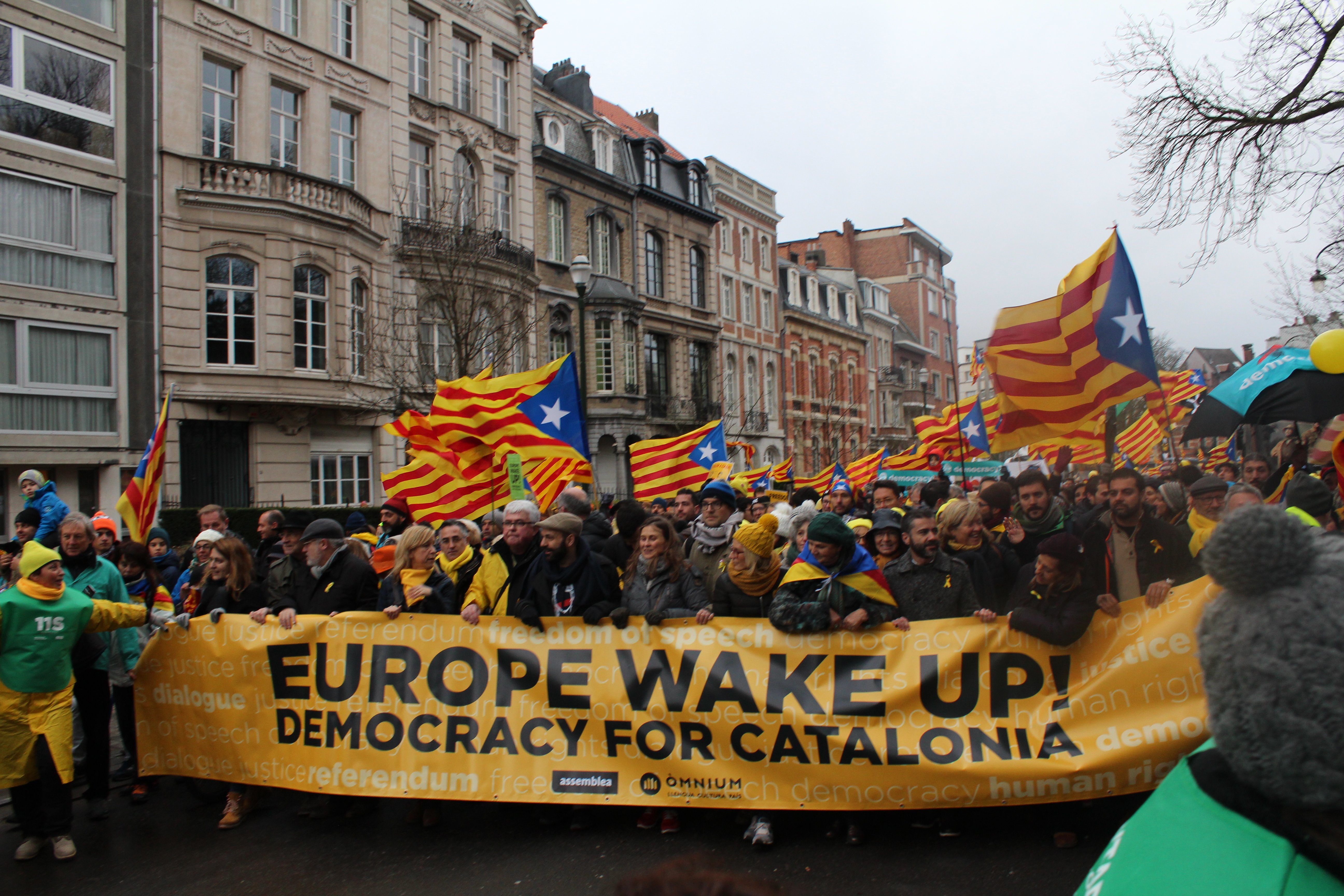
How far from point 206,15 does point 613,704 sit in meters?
20.4

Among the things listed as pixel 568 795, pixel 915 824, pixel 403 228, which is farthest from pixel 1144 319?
pixel 403 228

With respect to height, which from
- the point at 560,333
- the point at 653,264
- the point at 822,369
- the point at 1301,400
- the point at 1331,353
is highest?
the point at 653,264

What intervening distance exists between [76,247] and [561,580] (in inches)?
660

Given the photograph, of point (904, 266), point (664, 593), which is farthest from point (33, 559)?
point (904, 266)

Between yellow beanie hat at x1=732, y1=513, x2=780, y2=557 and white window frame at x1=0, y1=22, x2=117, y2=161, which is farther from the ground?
white window frame at x1=0, y1=22, x2=117, y2=161

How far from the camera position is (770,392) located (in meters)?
43.7

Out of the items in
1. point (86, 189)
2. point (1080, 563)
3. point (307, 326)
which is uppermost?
point (86, 189)

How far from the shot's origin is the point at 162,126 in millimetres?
18516

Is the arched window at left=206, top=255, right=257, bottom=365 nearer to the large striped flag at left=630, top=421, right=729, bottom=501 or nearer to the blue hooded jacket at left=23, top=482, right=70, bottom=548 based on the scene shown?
the large striped flag at left=630, top=421, right=729, bottom=501

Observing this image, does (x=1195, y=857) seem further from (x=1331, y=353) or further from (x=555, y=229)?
(x=555, y=229)

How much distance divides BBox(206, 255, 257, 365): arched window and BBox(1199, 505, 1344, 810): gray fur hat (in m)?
20.7

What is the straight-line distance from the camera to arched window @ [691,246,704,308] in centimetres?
3872

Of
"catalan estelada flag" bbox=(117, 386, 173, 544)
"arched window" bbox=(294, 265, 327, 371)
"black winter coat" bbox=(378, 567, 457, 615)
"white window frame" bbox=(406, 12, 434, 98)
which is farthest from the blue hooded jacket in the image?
"white window frame" bbox=(406, 12, 434, 98)

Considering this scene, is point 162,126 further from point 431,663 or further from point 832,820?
point 832,820
